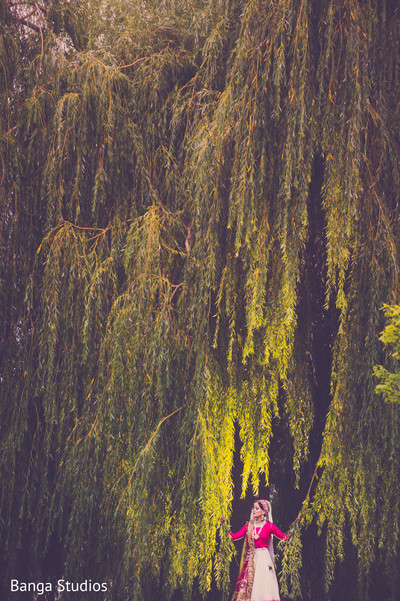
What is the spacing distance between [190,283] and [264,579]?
2.38 m

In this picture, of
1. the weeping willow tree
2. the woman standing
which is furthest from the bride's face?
the weeping willow tree

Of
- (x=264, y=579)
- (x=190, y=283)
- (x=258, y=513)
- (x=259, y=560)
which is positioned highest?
(x=190, y=283)

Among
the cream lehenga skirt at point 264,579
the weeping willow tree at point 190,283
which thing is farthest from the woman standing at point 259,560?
the weeping willow tree at point 190,283

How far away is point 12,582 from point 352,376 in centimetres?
354

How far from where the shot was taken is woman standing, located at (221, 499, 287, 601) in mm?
5293

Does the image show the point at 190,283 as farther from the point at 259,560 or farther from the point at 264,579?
the point at 264,579

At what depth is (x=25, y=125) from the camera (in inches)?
250

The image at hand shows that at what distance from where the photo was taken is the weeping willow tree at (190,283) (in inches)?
203

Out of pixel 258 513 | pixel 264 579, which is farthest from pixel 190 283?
pixel 264 579

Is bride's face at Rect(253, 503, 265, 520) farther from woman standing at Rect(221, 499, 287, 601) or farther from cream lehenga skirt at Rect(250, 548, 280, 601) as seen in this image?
cream lehenga skirt at Rect(250, 548, 280, 601)

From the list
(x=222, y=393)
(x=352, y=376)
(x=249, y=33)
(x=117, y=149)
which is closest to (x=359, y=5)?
(x=249, y=33)

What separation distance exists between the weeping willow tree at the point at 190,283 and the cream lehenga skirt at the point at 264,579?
0.39 ft

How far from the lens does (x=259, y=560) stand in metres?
5.39

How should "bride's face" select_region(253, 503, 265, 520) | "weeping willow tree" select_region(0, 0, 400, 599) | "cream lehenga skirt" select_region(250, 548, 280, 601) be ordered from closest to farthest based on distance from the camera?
"weeping willow tree" select_region(0, 0, 400, 599), "cream lehenga skirt" select_region(250, 548, 280, 601), "bride's face" select_region(253, 503, 265, 520)
